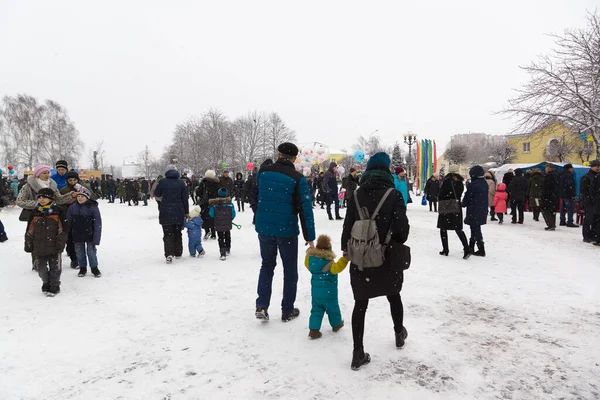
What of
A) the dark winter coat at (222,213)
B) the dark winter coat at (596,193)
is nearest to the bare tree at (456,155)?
the dark winter coat at (596,193)

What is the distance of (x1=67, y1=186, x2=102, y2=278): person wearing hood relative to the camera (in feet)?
19.8

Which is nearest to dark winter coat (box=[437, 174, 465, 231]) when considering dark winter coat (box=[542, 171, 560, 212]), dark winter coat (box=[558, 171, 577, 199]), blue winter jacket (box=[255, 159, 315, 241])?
blue winter jacket (box=[255, 159, 315, 241])

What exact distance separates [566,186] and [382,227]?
10541 mm

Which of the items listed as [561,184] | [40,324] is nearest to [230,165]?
[561,184]

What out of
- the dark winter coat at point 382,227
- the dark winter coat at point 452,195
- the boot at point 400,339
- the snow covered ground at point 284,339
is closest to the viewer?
the snow covered ground at point 284,339

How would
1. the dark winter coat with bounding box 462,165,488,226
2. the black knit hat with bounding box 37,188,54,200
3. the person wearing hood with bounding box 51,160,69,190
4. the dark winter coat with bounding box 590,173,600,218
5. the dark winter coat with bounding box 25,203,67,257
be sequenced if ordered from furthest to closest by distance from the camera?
1. the dark winter coat with bounding box 590,173,600,218
2. the dark winter coat with bounding box 462,165,488,226
3. the person wearing hood with bounding box 51,160,69,190
4. the black knit hat with bounding box 37,188,54,200
5. the dark winter coat with bounding box 25,203,67,257

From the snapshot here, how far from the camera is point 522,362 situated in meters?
3.16

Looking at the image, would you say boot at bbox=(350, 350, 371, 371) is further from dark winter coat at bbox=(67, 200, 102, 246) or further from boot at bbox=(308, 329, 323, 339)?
dark winter coat at bbox=(67, 200, 102, 246)

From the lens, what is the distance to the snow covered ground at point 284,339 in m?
2.82

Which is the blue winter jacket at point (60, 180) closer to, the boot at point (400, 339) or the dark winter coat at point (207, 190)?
the dark winter coat at point (207, 190)

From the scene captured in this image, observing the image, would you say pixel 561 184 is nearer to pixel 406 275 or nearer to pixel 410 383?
pixel 406 275

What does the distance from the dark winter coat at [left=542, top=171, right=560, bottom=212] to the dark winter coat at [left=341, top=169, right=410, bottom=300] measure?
989 cm

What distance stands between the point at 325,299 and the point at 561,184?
10.5 m

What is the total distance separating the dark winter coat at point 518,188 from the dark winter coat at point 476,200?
19.1 feet
